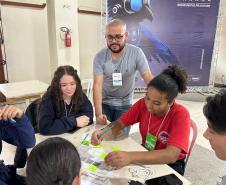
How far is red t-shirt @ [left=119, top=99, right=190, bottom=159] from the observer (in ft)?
4.55

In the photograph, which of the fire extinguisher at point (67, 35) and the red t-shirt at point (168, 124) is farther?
the fire extinguisher at point (67, 35)

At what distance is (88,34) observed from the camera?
5129 millimetres

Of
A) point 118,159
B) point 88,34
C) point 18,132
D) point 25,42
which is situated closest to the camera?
point 118,159

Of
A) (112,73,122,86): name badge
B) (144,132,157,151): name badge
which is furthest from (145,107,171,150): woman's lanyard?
(112,73,122,86): name badge

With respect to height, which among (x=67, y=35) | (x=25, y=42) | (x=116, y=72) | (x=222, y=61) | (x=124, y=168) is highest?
(x=67, y=35)

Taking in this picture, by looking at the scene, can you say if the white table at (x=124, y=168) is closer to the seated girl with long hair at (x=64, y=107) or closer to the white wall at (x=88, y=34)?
the seated girl with long hair at (x=64, y=107)

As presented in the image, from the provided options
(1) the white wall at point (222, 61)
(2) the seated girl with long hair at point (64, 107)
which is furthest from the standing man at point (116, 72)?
(1) the white wall at point (222, 61)

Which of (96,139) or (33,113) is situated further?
(33,113)

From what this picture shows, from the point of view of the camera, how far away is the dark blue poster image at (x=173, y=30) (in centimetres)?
395

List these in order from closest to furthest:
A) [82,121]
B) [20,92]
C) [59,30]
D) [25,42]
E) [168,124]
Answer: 1. [168,124]
2. [82,121]
3. [20,92]
4. [59,30]
5. [25,42]

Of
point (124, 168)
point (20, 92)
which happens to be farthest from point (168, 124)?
point (20, 92)

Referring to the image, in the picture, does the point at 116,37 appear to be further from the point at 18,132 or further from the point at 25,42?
the point at 25,42

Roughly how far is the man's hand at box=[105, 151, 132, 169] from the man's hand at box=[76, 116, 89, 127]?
1.76ft

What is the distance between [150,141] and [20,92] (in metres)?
1.89
